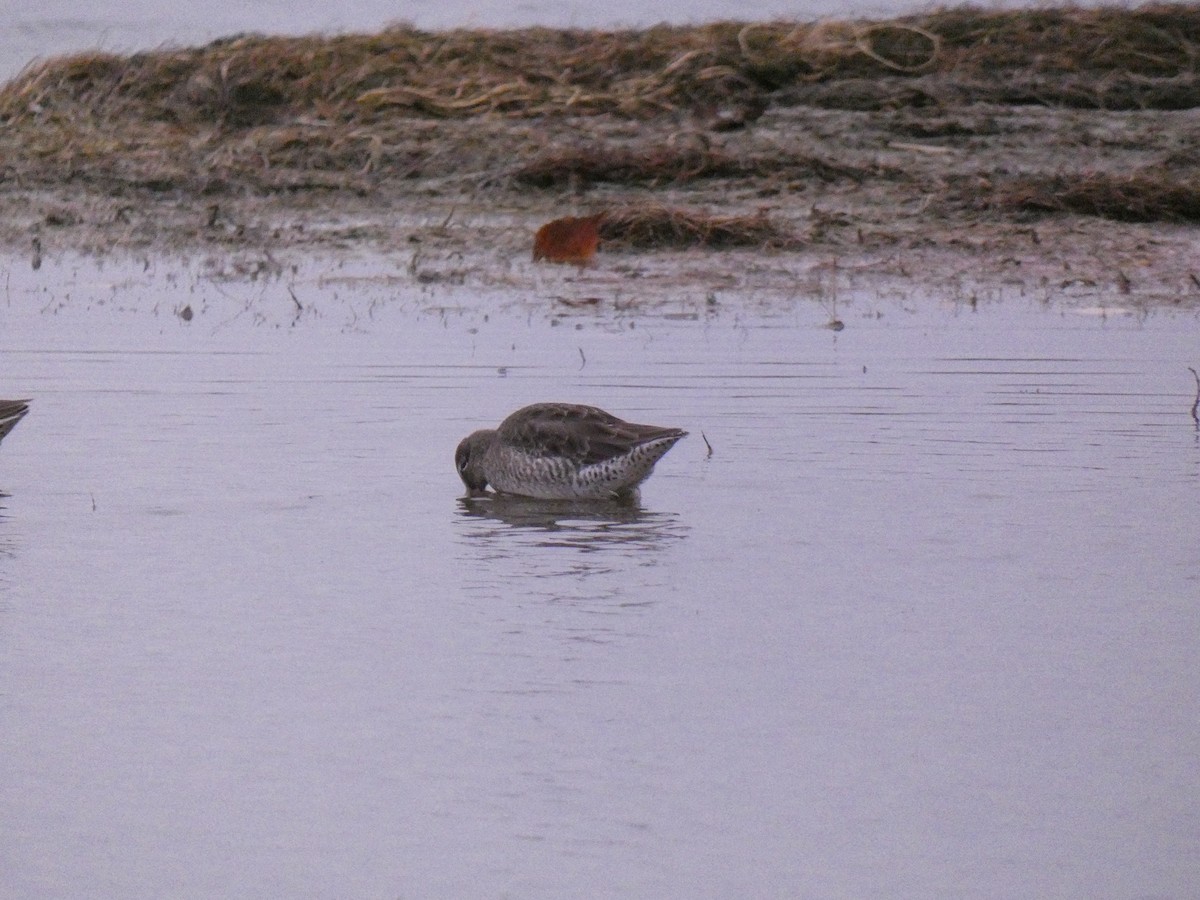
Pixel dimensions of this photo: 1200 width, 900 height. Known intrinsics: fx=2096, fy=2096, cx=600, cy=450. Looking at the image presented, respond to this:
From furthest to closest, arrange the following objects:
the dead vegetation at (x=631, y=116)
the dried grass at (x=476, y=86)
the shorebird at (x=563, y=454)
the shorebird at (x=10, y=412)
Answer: the dried grass at (x=476, y=86)
the dead vegetation at (x=631, y=116)
the shorebird at (x=10, y=412)
the shorebird at (x=563, y=454)

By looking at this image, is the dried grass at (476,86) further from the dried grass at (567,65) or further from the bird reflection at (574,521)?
the bird reflection at (574,521)

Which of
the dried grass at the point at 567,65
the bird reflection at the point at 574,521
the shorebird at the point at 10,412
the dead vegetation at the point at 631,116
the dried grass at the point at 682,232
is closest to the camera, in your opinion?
the bird reflection at the point at 574,521

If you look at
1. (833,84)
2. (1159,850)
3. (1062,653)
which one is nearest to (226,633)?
(1062,653)

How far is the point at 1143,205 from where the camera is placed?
1538 cm

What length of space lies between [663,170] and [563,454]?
9066mm

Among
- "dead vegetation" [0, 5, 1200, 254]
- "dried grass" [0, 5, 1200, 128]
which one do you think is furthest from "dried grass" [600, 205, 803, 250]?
"dried grass" [0, 5, 1200, 128]

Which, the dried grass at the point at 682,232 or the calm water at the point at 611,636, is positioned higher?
the dried grass at the point at 682,232

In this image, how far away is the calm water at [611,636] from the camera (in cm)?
397

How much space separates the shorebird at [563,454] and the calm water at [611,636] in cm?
18

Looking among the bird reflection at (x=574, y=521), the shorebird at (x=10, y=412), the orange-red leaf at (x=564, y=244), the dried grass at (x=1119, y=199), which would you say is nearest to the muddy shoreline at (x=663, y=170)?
the dried grass at (x=1119, y=199)

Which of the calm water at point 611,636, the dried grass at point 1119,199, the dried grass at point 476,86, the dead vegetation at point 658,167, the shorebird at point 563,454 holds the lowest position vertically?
the calm water at point 611,636

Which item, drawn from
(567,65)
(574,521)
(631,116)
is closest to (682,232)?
(631,116)

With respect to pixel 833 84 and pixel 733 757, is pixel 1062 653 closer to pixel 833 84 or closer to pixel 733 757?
pixel 733 757

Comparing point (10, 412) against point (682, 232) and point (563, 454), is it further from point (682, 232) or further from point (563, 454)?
point (682, 232)
